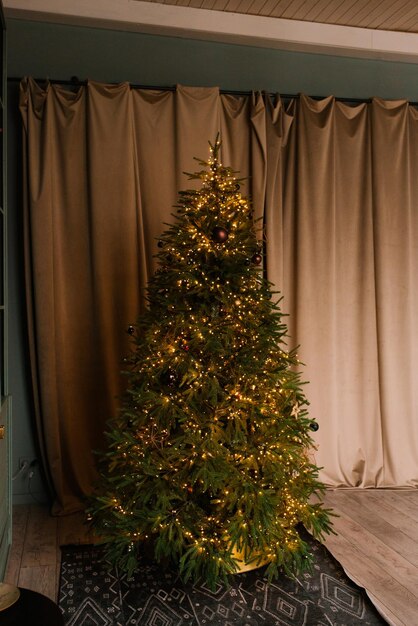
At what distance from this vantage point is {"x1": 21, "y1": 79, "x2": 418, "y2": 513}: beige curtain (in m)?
3.26

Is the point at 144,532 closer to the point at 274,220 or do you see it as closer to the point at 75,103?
the point at 274,220

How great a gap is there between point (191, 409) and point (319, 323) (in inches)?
56.5

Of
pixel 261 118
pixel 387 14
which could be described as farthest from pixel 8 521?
pixel 387 14

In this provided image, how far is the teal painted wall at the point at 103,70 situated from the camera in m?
3.27

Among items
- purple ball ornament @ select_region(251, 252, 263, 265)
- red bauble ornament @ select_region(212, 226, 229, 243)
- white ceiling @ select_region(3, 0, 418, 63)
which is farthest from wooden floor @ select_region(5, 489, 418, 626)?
white ceiling @ select_region(3, 0, 418, 63)

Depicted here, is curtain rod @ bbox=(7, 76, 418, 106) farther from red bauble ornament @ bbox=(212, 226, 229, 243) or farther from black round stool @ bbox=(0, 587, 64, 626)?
black round stool @ bbox=(0, 587, 64, 626)

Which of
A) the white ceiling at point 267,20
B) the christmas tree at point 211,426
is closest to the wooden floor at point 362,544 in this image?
the christmas tree at point 211,426

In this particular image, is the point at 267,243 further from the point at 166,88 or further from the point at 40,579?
the point at 40,579

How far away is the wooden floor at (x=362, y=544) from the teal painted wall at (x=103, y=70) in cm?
43

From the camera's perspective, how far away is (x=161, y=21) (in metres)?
3.31

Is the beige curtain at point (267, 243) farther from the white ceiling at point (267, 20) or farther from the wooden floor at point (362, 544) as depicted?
the white ceiling at point (267, 20)

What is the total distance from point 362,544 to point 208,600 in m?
0.87

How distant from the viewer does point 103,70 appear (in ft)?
11.0

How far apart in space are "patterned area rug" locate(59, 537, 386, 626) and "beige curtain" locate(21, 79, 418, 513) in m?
0.88
